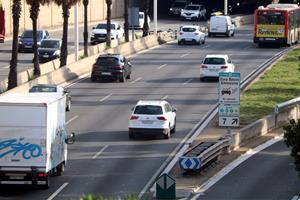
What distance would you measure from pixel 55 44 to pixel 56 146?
39.3 meters

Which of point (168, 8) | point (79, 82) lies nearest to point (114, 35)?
point (79, 82)

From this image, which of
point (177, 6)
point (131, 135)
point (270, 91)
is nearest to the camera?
point (131, 135)

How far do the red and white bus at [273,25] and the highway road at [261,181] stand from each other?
42975 mm

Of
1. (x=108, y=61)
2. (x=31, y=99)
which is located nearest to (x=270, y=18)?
(x=108, y=61)

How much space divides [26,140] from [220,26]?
211 ft

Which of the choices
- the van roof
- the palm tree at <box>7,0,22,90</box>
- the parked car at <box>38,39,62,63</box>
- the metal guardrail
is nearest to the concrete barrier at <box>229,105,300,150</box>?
the metal guardrail

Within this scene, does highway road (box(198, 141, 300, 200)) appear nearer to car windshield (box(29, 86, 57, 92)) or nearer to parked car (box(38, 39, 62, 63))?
car windshield (box(29, 86, 57, 92))

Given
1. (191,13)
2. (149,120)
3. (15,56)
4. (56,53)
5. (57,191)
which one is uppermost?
(15,56)

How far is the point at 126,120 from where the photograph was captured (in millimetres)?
45312

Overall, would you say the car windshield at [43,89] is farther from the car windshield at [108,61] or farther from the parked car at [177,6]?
the parked car at [177,6]

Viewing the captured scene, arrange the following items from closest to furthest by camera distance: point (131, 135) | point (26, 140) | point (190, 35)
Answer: point (26, 140), point (131, 135), point (190, 35)

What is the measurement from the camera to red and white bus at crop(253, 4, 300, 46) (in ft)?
268

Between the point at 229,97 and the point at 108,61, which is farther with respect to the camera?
the point at 108,61

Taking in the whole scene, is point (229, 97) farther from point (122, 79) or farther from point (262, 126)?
Answer: point (122, 79)
